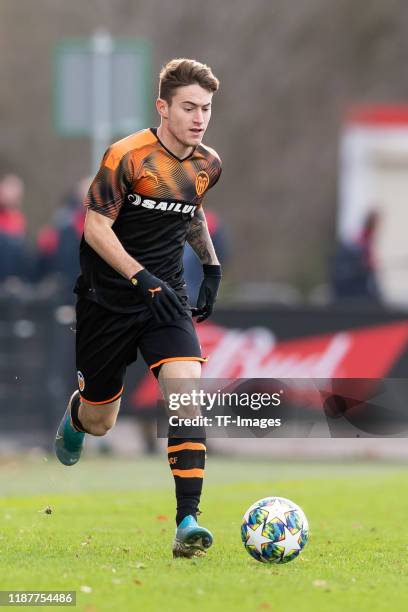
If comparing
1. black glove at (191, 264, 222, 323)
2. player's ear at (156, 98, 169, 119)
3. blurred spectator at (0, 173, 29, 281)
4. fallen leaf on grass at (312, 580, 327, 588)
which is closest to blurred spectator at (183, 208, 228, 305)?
blurred spectator at (0, 173, 29, 281)

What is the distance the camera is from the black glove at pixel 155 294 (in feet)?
26.9

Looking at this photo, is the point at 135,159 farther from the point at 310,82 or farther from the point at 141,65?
the point at 310,82

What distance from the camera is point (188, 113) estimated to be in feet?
27.5

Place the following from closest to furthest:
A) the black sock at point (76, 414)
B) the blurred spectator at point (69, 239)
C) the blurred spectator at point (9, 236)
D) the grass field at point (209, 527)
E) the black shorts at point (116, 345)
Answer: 1. the grass field at point (209, 527)
2. the black shorts at point (116, 345)
3. the black sock at point (76, 414)
4. the blurred spectator at point (69, 239)
5. the blurred spectator at point (9, 236)

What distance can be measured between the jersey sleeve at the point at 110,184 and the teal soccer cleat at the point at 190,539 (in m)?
1.61

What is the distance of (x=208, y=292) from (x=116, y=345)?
2.33 feet

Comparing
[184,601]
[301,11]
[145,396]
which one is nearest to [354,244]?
[145,396]

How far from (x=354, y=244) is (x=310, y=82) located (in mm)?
26261

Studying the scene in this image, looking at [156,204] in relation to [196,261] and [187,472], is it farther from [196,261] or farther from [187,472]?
[196,261]

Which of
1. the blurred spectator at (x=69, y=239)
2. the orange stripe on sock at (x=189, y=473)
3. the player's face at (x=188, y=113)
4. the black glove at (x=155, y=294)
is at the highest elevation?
the blurred spectator at (x=69, y=239)

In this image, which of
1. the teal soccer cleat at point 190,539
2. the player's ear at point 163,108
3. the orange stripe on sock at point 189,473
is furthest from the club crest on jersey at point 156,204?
the teal soccer cleat at point 190,539

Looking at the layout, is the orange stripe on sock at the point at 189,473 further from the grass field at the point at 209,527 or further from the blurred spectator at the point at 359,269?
the blurred spectator at the point at 359,269

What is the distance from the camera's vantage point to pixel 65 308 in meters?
16.1

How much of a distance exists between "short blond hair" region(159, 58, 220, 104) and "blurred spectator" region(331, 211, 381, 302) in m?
10.8
